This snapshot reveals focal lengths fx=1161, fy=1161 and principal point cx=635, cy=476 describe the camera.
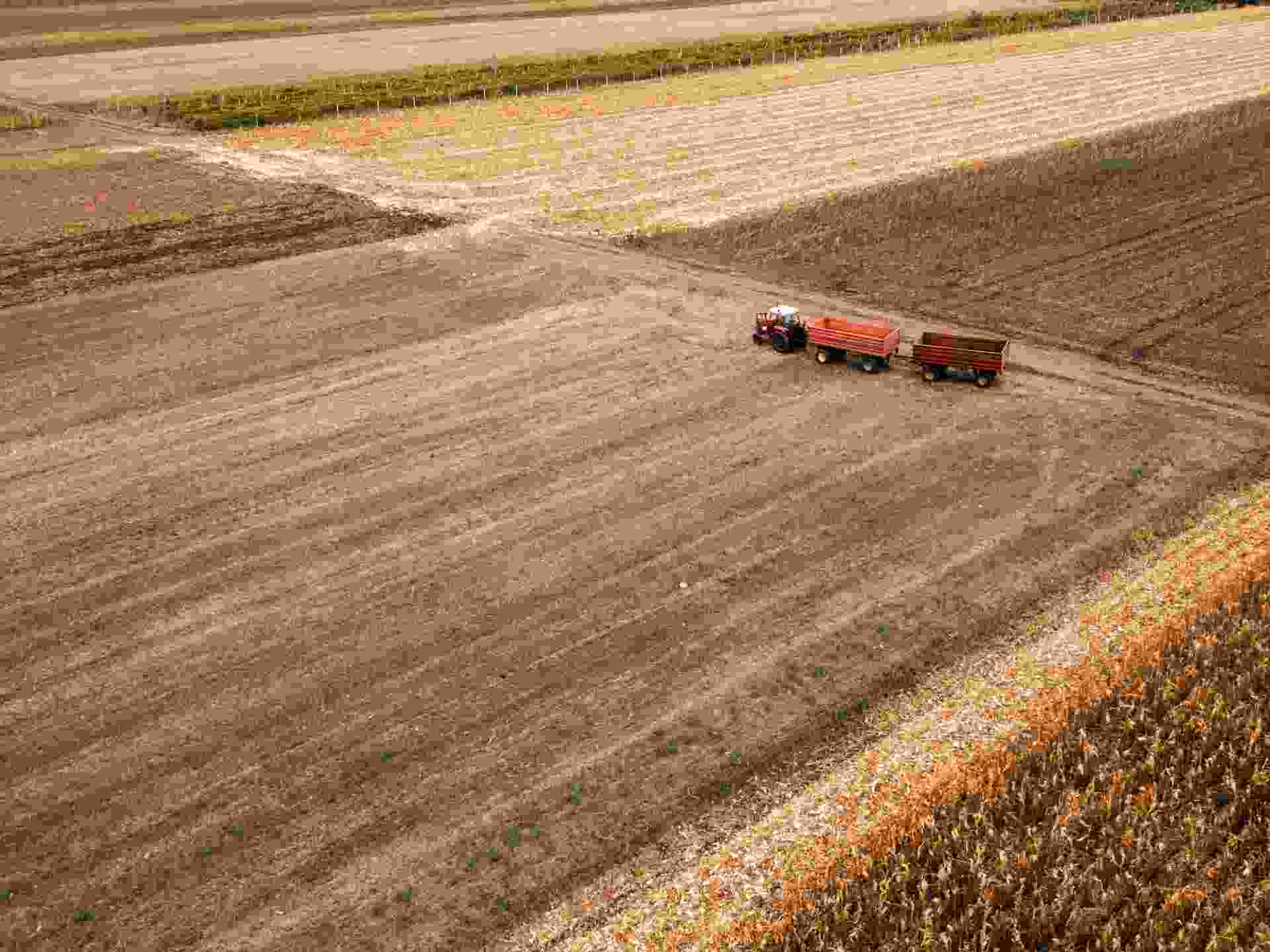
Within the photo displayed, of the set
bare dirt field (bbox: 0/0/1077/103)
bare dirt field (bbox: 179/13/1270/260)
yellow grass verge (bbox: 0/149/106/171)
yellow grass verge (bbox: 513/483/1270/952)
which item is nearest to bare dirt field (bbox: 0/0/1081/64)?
bare dirt field (bbox: 0/0/1077/103)

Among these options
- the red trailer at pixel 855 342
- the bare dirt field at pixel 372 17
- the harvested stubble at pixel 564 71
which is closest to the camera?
the red trailer at pixel 855 342

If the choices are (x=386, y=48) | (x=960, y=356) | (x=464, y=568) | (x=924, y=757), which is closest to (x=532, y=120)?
(x=386, y=48)

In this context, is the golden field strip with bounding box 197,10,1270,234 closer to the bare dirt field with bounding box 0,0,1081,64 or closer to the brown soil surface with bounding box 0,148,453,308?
the brown soil surface with bounding box 0,148,453,308

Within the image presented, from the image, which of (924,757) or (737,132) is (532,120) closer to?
(737,132)

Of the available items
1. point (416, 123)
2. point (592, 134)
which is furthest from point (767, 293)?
point (416, 123)

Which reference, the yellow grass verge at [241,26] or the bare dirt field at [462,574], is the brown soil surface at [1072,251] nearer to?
the bare dirt field at [462,574]

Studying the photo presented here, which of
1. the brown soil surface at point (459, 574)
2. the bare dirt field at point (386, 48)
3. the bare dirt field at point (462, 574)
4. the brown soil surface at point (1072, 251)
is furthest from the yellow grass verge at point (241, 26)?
the brown soil surface at point (459, 574)

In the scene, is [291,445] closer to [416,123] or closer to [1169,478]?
[1169,478]
